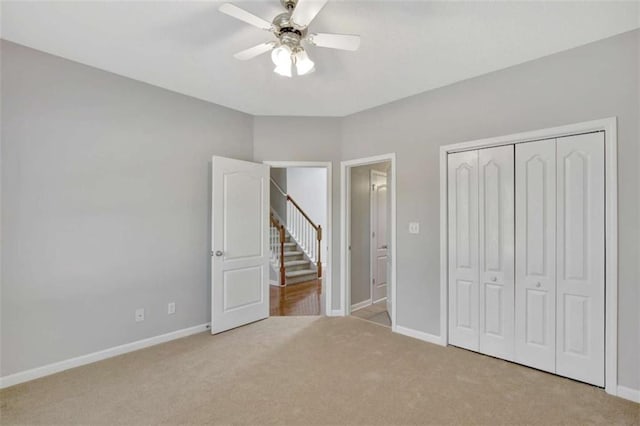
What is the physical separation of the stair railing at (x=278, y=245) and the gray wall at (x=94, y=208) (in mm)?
2545

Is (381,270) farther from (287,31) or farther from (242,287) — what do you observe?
(287,31)

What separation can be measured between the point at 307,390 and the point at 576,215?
8.33 ft

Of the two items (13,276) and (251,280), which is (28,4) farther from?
(251,280)

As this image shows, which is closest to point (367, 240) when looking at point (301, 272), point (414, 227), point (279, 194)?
point (414, 227)

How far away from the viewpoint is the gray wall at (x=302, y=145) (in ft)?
13.8

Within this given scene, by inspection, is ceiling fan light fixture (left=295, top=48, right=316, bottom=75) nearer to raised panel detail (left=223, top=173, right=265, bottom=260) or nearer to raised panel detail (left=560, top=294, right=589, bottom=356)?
raised panel detail (left=223, top=173, right=265, bottom=260)

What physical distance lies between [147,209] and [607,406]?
163 inches

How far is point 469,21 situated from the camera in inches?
86.3

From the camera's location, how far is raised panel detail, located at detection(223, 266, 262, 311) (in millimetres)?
3711

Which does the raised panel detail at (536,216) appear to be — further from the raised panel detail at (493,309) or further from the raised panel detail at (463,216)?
the raised panel detail at (463,216)

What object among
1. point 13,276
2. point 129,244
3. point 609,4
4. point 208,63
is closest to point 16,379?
point 13,276

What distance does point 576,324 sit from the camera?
2541 millimetres

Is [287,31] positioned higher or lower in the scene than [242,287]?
higher

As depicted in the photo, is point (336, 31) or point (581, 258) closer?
point (336, 31)
